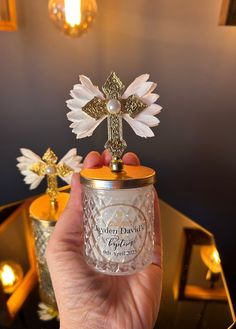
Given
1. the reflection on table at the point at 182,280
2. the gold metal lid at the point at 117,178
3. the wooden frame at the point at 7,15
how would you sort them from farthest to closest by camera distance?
the wooden frame at the point at 7,15
the reflection on table at the point at 182,280
the gold metal lid at the point at 117,178

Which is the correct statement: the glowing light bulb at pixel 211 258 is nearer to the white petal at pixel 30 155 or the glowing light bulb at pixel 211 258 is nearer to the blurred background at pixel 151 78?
the blurred background at pixel 151 78

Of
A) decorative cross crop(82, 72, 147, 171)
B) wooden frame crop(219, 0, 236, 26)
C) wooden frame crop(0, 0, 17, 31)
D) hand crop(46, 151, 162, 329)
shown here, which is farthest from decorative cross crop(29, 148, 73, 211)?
wooden frame crop(219, 0, 236, 26)

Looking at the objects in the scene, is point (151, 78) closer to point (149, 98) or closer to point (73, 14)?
point (73, 14)

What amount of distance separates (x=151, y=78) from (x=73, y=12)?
15.1 inches

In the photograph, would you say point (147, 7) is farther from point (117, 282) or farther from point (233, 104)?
point (117, 282)

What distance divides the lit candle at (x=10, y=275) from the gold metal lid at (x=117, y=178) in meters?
0.45

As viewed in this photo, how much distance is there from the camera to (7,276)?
88cm

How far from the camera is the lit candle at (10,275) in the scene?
856 mm

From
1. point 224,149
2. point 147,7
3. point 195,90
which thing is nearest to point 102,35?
point 147,7

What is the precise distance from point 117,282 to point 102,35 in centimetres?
92

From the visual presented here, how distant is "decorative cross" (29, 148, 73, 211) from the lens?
883 mm

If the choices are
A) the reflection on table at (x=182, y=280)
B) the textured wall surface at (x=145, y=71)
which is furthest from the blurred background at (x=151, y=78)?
the reflection on table at (x=182, y=280)

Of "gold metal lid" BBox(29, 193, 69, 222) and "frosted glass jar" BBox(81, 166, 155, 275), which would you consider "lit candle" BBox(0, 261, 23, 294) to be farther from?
"frosted glass jar" BBox(81, 166, 155, 275)

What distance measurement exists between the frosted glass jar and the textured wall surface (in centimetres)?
71
